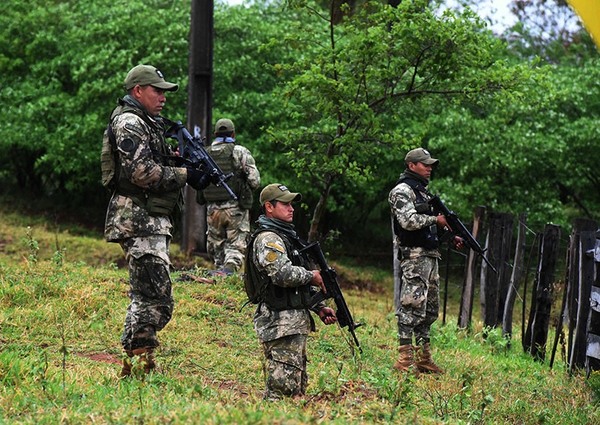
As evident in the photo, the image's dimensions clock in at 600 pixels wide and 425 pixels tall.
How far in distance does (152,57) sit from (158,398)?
1576 cm

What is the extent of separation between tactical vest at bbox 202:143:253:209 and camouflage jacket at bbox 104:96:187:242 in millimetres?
4209

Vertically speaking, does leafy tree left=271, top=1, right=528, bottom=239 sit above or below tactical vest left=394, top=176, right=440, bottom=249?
above

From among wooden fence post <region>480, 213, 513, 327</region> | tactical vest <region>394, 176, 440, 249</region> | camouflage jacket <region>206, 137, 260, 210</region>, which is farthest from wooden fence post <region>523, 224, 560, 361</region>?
camouflage jacket <region>206, 137, 260, 210</region>

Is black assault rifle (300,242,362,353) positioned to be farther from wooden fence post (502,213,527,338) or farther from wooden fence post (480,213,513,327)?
wooden fence post (480,213,513,327)

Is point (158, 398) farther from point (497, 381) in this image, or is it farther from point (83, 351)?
point (497, 381)

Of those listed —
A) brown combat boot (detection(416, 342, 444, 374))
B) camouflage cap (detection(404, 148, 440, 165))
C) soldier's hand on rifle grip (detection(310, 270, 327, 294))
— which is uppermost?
camouflage cap (detection(404, 148, 440, 165))

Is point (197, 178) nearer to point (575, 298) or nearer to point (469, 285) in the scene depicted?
point (575, 298)

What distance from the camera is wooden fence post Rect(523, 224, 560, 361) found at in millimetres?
9531

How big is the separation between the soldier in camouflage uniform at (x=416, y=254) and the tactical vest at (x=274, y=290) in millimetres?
2160

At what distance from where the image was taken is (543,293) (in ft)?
31.5

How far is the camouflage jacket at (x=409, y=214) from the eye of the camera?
25.4ft

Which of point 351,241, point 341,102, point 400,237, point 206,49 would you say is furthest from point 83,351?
point 351,241

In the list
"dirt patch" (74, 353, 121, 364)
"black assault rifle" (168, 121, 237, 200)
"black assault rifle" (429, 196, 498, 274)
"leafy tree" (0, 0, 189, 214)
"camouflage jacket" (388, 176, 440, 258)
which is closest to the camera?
"black assault rifle" (168, 121, 237, 200)

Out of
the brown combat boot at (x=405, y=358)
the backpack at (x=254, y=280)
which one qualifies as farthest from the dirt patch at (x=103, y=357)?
the brown combat boot at (x=405, y=358)
